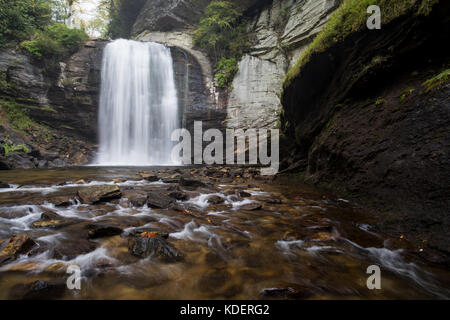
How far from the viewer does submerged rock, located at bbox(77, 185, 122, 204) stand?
3.53 meters

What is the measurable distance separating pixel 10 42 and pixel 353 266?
65.8ft

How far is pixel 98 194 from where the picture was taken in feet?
12.1

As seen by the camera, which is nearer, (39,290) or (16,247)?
(39,290)

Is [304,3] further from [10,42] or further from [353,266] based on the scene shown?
[10,42]

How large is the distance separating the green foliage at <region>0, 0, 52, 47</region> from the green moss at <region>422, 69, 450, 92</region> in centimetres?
1983

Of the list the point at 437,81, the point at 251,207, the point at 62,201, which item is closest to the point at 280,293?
the point at 251,207

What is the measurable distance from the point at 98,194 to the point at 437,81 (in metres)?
5.68

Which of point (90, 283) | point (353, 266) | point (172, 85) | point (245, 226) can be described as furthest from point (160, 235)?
point (172, 85)

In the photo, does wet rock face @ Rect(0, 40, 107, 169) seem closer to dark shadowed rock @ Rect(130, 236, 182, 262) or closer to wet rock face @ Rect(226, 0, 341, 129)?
wet rock face @ Rect(226, 0, 341, 129)

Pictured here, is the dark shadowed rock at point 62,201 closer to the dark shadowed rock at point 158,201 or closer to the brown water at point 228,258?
the brown water at point 228,258

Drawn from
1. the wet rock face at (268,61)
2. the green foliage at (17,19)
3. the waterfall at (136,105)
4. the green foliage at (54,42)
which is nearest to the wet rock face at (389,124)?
the wet rock face at (268,61)

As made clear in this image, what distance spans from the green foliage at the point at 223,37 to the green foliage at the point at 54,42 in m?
9.54

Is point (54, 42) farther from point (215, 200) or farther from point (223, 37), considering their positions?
point (215, 200)

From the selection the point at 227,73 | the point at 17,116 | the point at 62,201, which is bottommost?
the point at 62,201
